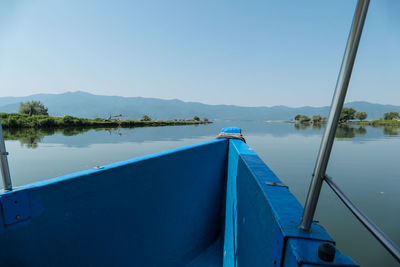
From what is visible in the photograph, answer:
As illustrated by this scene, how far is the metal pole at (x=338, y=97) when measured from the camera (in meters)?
0.48

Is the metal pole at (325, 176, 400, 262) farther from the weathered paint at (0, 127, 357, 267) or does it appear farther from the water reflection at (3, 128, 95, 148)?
the water reflection at (3, 128, 95, 148)

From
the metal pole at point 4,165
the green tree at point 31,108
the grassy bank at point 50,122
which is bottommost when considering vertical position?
the grassy bank at point 50,122

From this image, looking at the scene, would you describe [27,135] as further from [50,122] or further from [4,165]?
[4,165]

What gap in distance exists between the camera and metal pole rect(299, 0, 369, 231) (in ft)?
1.58

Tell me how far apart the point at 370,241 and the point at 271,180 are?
435cm

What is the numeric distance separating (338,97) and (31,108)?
43.6m

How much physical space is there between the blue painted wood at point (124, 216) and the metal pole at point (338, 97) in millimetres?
1032

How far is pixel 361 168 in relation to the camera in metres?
9.04

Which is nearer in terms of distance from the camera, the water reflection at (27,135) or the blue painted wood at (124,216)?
the blue painted wood at (124,216)

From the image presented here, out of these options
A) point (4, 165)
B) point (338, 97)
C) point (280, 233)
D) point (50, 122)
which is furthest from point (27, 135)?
point (338, 97)

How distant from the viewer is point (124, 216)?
124cm

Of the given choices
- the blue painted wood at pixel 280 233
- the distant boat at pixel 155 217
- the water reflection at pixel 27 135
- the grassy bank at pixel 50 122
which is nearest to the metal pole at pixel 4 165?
the distant boat at pixel 155 217

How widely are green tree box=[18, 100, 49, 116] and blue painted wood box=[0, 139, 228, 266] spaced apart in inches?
1554

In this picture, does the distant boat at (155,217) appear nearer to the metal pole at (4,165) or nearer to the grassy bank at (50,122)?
the metal pole at (4,165)
